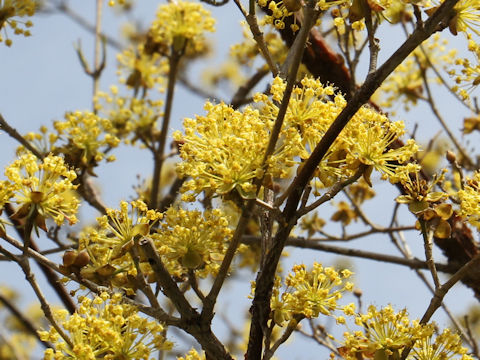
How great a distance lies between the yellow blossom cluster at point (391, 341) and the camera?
2.53m

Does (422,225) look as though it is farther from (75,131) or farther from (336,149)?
(75,131)

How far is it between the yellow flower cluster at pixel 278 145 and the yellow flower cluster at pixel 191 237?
0.67ft

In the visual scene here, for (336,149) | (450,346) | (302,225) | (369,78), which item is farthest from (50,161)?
(302,225)

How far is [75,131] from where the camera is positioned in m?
4.23

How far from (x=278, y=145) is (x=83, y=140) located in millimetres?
2060

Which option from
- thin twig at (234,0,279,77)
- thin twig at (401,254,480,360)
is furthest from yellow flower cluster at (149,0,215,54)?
thin twig at (401,254,480,360)

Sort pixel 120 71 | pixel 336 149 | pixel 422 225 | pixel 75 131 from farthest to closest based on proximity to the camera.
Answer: pixel 120 71, pixel 75 131, pixel 422 225, pixel 336 149

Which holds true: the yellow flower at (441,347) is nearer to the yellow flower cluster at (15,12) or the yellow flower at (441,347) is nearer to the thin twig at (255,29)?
the thin twig at (255,29)

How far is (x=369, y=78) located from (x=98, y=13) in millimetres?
3844

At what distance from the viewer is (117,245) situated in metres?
2.52

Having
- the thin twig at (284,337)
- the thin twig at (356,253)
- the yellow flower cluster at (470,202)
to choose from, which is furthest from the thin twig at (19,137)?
the yellow flower cluster at (470,202)

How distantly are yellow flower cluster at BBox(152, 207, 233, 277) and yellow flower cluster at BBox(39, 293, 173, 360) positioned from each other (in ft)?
1.00

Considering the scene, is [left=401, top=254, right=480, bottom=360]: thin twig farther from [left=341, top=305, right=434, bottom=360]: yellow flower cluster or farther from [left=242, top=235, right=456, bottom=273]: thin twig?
[left=242, top=235, right=456, bottom=273]: thin twig

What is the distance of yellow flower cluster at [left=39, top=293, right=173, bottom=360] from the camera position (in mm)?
2275
